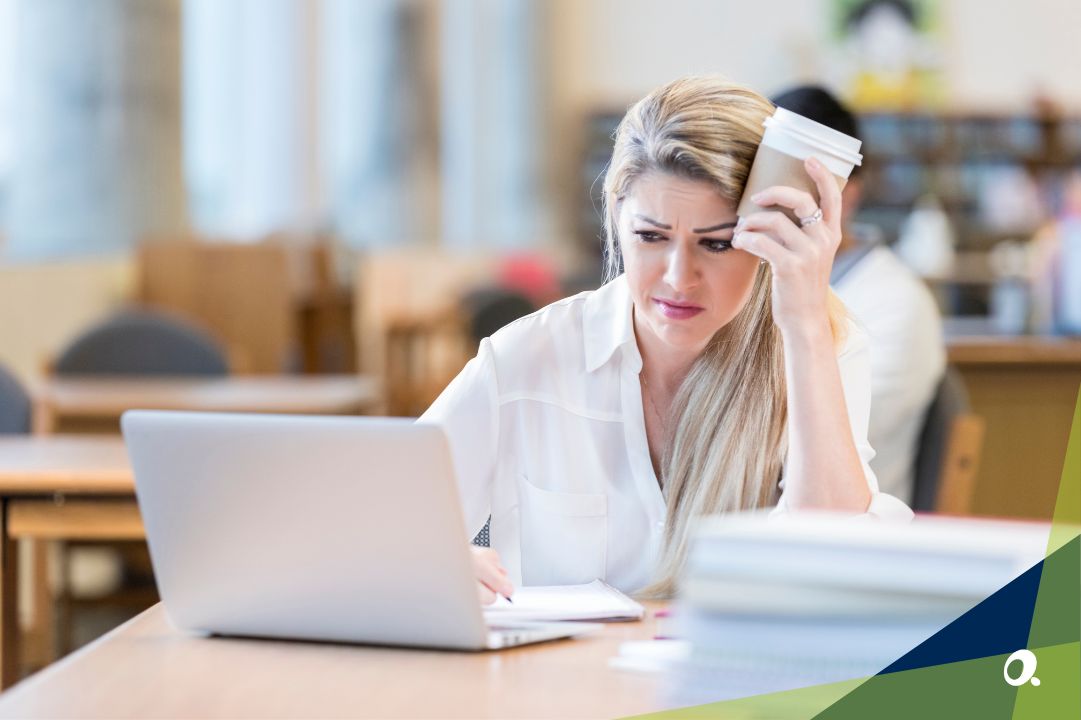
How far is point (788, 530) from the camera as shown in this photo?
1.03m

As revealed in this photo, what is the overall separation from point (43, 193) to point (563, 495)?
423 centimetres

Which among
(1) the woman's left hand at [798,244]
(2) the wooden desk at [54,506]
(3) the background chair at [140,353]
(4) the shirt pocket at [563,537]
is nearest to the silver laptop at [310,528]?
(4) the shirt pocket at [563,537]

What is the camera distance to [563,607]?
4.88 ft

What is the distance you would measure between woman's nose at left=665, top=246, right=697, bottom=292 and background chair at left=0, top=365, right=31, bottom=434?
1859 millimetres

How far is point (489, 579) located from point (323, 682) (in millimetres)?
251

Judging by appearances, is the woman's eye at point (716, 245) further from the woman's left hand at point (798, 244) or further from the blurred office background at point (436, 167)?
the blurred office background at point (436, 167)

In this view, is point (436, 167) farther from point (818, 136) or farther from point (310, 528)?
point (310, 528)

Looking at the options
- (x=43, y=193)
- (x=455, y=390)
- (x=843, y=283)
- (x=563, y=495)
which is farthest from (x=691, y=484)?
(x=43, y=193)

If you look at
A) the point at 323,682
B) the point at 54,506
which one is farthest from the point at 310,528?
the point at 54,506

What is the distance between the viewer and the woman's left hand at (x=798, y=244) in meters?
1.52

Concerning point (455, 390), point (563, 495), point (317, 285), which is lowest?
point (317, 285)

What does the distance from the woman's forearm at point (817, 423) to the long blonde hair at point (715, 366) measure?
95mm

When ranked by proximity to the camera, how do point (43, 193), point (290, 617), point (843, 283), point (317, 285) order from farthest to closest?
1. point (317, 285)
2. point (43, 193)
3. point (843, 283)
4. point (290, 617)

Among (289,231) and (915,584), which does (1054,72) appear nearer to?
(289,231)
